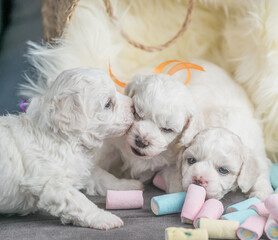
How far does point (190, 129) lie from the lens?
2689 mm

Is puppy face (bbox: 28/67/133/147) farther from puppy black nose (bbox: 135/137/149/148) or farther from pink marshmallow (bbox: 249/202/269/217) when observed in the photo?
pink marshmallow (bbox: 249/202/269/217)

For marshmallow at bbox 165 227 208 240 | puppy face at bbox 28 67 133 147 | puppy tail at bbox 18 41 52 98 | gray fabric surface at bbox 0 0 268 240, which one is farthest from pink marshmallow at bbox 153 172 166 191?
puppy tail at bbox 18 41 52 98

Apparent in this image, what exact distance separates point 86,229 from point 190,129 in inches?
37.6

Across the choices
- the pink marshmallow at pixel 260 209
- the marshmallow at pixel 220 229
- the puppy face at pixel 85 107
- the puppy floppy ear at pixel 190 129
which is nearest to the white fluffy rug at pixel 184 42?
the puppy face at pixel 85 107

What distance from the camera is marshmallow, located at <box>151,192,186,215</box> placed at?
2395 mm

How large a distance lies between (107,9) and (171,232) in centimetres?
214

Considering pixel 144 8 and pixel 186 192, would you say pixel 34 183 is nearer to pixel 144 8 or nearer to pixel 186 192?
pixel 186 192

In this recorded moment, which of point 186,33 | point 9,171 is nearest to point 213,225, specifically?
point 9,171

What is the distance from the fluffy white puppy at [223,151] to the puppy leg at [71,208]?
59 centimetres

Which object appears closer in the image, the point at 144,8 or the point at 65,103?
the point at 65,103

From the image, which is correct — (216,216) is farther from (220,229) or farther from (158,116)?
(158,116)

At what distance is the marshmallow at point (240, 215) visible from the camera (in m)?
2.24

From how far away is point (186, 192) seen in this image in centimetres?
252

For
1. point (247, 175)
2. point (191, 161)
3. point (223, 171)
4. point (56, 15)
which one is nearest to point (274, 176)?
point (247, 175)
